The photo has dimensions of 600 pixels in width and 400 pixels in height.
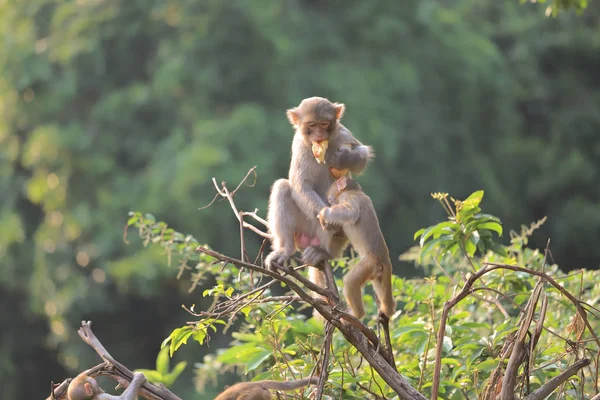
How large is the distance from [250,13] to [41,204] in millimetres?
5202

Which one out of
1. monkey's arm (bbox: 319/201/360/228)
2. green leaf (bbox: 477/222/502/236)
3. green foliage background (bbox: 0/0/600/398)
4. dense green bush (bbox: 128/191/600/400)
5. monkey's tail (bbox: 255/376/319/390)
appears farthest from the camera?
green foliage background (bbox: 0/0/600/398)

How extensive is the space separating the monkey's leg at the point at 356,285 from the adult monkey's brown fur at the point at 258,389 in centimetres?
65

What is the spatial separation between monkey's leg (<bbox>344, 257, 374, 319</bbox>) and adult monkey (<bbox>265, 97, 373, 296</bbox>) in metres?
0.28

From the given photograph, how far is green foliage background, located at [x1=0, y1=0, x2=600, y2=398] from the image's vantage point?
15500 millimetres

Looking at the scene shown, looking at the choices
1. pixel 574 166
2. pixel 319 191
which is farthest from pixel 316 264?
pixel 574 166

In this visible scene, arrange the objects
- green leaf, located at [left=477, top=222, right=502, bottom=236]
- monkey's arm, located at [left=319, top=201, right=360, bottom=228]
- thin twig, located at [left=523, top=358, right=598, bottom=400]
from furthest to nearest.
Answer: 1. monkey's arm, located at [left=319, top=201, right=360, bottom=228]
2. green leaf, located at [left=477, top=222, right=502, bottom=236]
3. thin twig, located at [left=523, top=358, right=598, bottom=400]

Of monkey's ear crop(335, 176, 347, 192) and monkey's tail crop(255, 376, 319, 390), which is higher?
monkey's ear crop(335, 176, 347, 192)

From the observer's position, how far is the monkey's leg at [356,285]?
483cm

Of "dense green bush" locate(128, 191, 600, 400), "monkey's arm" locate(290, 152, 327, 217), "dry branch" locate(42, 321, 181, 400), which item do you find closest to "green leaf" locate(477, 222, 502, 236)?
"dense green bush" locate(128, 191, 600, 400)

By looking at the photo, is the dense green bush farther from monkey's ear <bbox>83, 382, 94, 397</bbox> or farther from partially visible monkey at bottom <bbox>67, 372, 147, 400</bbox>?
monkey's ear <bbox>83, 382, 94, 397</bbox>


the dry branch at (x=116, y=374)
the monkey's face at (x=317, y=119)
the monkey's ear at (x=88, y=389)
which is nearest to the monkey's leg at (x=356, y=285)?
the monkey's face at (x=317, y=119)

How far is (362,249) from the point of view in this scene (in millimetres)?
4934

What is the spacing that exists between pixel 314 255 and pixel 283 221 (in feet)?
1.33

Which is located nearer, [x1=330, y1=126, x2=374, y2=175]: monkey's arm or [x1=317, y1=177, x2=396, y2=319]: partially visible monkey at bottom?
[x1=317, y1=177, x2=396, y2=319]: partially visible monkey at bottom
